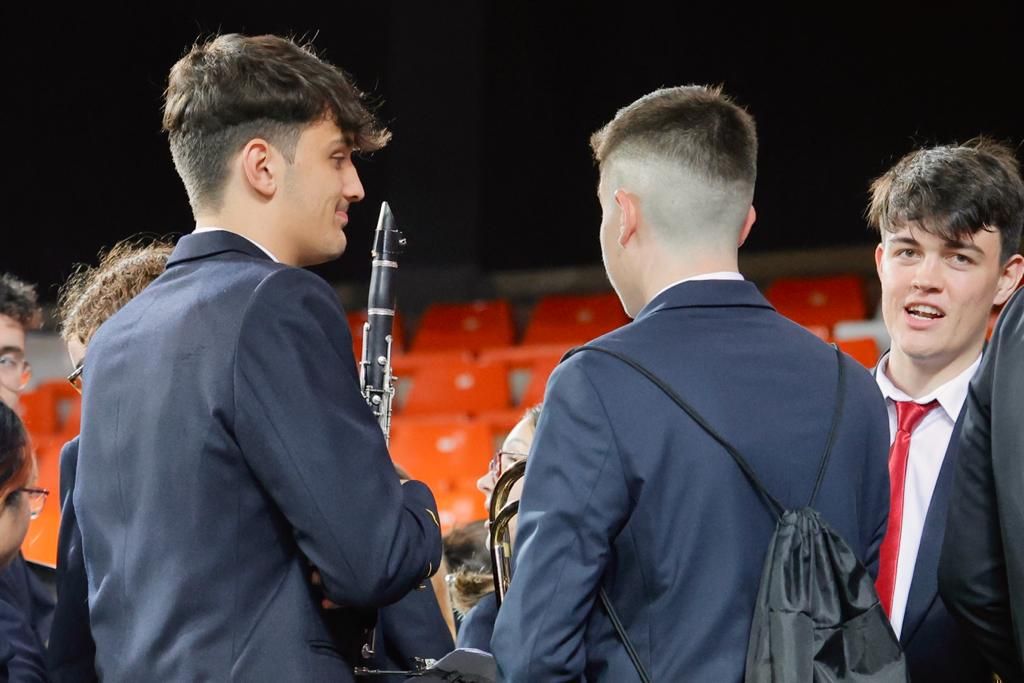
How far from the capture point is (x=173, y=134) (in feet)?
7.53

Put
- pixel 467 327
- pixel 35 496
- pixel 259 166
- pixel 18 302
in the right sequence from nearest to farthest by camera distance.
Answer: pixel 259 166 → pixel 35 496 → pixel 18 302 → pixel 467 327

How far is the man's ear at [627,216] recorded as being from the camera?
212 centimetres

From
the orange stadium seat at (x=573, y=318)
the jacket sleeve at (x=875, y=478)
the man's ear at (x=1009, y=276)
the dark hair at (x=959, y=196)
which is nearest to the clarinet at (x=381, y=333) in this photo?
the jacket sleeve at (x=875, y=478)

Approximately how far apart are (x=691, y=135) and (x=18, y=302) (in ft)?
8.00

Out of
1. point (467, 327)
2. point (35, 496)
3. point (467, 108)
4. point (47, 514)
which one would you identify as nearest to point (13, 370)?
point (35, 496)

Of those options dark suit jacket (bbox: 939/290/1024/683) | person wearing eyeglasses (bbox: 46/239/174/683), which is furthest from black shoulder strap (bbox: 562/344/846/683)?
person wearing eyeglasses (bbox: 46/239/174/683)

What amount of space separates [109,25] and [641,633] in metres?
8.40

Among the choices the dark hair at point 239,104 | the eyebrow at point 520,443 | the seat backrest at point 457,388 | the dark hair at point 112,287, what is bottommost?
the seat backrest at point 457,388

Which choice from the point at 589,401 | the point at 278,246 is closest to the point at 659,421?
the point at 589,401

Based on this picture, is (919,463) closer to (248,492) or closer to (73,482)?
(248,492)

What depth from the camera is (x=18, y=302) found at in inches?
150

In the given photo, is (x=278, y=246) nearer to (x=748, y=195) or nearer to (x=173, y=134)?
(x=173, y=134)

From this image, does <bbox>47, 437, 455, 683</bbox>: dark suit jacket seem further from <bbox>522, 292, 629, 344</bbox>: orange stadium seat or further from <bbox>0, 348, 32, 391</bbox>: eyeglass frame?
<bbox>522, 292, 629, 344</bbox>: orange stadium seat

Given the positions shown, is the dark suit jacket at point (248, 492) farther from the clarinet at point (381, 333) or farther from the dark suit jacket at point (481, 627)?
the dark suit jacket at point (481, 627)
